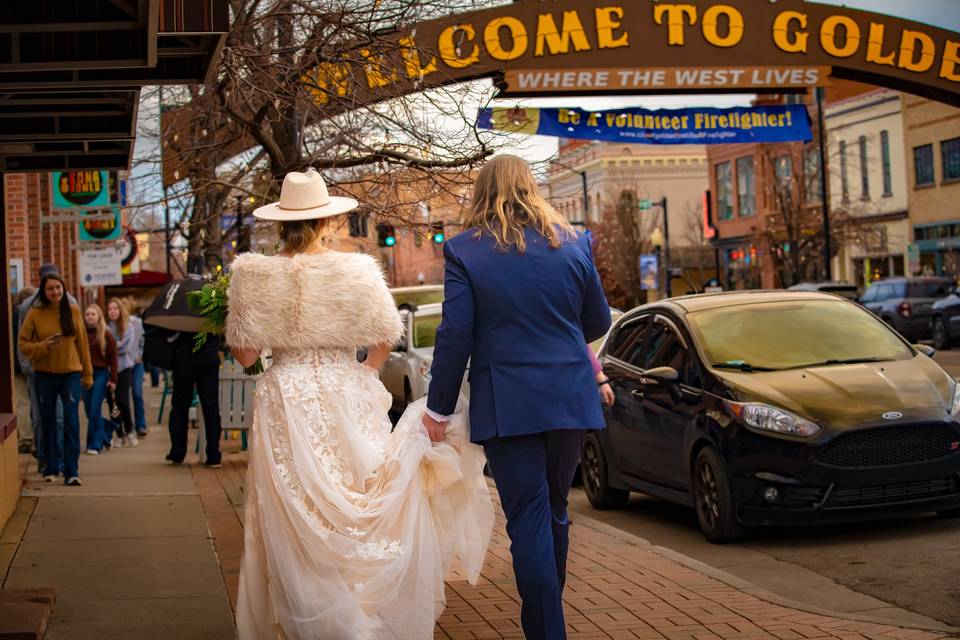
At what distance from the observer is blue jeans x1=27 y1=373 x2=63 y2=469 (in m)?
12.8

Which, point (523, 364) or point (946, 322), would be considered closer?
point (523, 364)

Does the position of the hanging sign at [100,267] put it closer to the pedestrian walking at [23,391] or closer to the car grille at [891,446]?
the pedestrian walking at [23,391]

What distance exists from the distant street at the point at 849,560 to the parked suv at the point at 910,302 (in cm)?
2670

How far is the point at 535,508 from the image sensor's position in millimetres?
5324

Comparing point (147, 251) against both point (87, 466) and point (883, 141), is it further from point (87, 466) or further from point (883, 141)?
point (87, 466)

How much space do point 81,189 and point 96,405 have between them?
24.0 feet

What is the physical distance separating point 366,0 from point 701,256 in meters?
62.0

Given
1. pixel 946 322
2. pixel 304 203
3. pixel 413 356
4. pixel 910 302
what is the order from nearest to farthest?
pixel 304 203, pixel 413 356, pixel 946 322, pixel 910 302

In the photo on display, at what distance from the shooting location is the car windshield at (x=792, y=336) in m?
9.88

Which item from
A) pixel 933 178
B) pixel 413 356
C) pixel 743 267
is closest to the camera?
pixel 413 356

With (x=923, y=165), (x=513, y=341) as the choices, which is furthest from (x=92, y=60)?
(x=923, y=165)

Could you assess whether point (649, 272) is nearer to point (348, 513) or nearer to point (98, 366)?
point (98, 366)

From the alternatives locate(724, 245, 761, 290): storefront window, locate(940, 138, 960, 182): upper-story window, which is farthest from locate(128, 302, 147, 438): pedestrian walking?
locate(724, 245, 761, 290): storefront window

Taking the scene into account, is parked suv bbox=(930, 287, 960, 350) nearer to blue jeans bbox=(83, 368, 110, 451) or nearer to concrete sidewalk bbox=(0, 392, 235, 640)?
blue jeans bbox=(83, 368, 110, 451)
